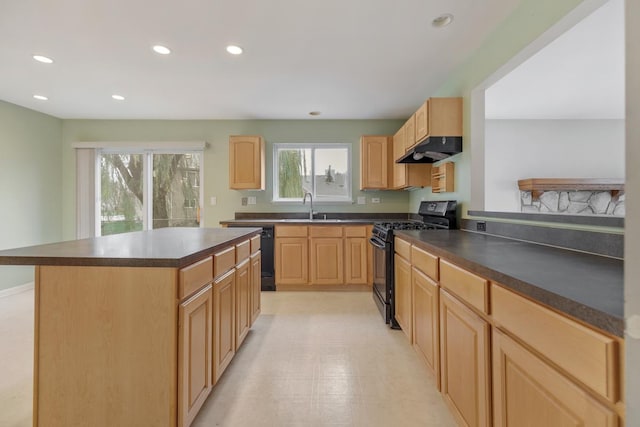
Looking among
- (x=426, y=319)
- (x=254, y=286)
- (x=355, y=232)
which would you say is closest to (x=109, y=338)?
(x=254, y=286)

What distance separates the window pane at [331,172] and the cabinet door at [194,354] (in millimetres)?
3084

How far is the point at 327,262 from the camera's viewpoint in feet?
11.9

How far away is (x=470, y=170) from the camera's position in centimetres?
244

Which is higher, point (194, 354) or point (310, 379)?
point (194, 354)

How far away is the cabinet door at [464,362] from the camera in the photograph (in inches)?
41.9

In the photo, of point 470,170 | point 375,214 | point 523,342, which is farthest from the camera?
point 375,214

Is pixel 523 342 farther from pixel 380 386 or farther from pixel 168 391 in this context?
pixel 168 391

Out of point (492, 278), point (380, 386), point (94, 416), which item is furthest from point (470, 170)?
point (94, 416)

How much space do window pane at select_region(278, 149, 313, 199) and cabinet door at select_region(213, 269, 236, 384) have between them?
2.64 metres

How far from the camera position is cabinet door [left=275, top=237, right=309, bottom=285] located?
3.62m

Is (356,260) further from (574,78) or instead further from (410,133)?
(574,78)

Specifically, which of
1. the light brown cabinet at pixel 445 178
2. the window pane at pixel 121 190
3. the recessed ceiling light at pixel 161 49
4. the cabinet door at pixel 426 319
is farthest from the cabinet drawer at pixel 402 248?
the window pane at pixel 121 190

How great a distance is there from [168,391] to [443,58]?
3075 mm

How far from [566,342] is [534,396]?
240 millimetres
